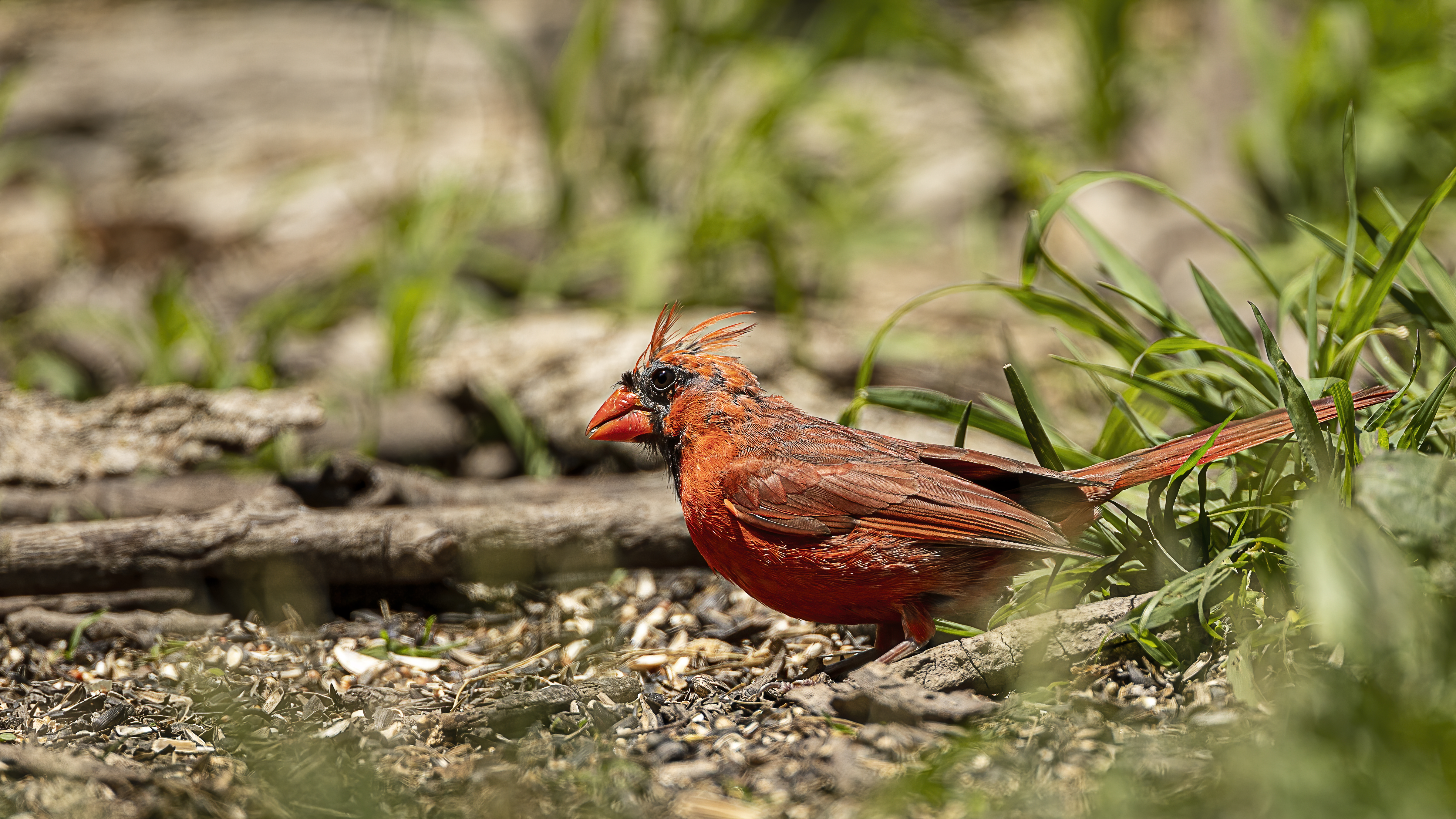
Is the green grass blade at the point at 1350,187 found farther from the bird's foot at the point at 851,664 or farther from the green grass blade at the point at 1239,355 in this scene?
the bird's foot at the point at 851,664

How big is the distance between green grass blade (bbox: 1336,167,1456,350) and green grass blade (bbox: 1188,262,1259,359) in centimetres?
24

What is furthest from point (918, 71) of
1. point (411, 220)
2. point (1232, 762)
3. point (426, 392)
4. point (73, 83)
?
point (1232, 762)

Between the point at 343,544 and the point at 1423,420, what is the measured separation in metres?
2.69

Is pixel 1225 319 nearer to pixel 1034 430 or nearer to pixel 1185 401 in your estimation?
pixel 1185 401

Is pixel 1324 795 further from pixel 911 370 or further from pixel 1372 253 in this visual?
pixel 911 370

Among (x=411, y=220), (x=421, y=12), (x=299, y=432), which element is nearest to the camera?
(x=299, y=432)

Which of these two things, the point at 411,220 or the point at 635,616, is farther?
the point at 411,220

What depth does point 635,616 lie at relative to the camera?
342 cm

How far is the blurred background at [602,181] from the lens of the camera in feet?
15.8

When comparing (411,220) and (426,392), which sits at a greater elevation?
(411,220)

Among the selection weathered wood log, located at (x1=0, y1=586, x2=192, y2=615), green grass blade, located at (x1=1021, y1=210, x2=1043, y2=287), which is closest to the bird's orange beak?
green grass blade, located at (x1=1021, y1=210, x2=1043, y2=287)

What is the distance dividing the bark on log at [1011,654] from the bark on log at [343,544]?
1.15 m

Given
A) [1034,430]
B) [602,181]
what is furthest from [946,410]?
[602,181]

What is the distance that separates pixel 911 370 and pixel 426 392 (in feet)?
7.04
